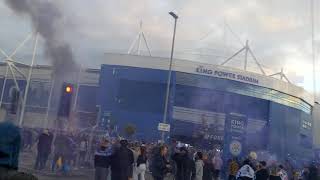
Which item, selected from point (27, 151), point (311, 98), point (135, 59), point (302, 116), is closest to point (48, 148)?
point (27, 151)

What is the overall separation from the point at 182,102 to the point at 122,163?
127 feet

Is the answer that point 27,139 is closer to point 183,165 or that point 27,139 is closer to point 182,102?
point 183,165

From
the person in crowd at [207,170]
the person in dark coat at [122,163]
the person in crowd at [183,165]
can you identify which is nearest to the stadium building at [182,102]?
the person in crowd at [207,170]

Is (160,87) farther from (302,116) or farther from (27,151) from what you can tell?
(27,151)

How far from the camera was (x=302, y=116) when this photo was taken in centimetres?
5900

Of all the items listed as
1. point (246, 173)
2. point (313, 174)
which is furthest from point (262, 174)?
point (313, 174)

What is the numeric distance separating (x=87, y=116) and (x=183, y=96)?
416 inches

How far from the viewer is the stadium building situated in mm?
47969

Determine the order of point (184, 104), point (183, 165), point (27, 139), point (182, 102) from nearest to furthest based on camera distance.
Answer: point (183, 165)
point (27, 139)
point (184, 104)
point (182, 102)

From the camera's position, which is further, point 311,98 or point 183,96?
point 311,98

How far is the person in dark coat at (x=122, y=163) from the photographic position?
1122 cm

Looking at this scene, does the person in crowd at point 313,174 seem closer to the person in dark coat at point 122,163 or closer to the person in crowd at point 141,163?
the person in crowd at point 141,163

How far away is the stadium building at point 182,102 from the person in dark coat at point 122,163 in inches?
1315

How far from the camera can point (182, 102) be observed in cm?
4981
